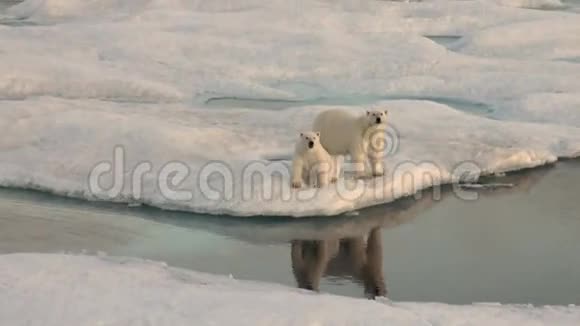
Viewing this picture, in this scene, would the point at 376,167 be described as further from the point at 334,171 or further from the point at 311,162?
the point at 311,162

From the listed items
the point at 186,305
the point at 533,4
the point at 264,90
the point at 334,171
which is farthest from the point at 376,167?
the point at 533,4

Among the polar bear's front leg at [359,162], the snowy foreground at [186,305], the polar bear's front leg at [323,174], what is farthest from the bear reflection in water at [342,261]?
the polar bear's front leg at [359,162]

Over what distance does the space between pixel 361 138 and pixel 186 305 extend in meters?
3.28

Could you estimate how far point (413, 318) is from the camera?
5.23m

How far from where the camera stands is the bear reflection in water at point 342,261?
6195 millimetres

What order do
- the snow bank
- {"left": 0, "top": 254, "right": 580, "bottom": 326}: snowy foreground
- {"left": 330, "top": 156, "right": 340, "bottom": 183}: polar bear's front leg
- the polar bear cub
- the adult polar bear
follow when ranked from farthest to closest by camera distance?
the snow bank
the adult polar bear
{"left": 330, "top": 156, "right": 340, "bottom": 183}: polar bear's front leg
the polar bear cub
{"left": 0, "top": 254, "right": 580, "bottom": 326}: snowy foreground

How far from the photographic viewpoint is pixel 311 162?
7664mm

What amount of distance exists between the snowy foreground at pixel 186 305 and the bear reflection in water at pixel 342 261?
0.44 metres

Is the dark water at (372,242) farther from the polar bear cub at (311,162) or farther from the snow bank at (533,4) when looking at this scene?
the snow bank at (533,4)

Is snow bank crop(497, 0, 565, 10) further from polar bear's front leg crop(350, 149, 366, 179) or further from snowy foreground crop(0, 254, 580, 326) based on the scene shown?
snowy foreground crop(0, 254, 580, 326)

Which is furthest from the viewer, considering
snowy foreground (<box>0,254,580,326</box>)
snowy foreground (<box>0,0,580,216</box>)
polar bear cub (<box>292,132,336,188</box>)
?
snowy foreground (<box>0,0,580,216</box>)

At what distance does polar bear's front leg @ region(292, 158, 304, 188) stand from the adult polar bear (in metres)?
0.64

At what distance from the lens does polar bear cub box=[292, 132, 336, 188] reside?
25.0 ft

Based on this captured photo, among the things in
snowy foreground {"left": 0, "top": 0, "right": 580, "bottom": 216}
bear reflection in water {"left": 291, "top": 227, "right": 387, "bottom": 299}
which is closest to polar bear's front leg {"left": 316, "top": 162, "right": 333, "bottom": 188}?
snowy foreground {"left": 0, "top": 0, "right": 580, "bottom": 216}
